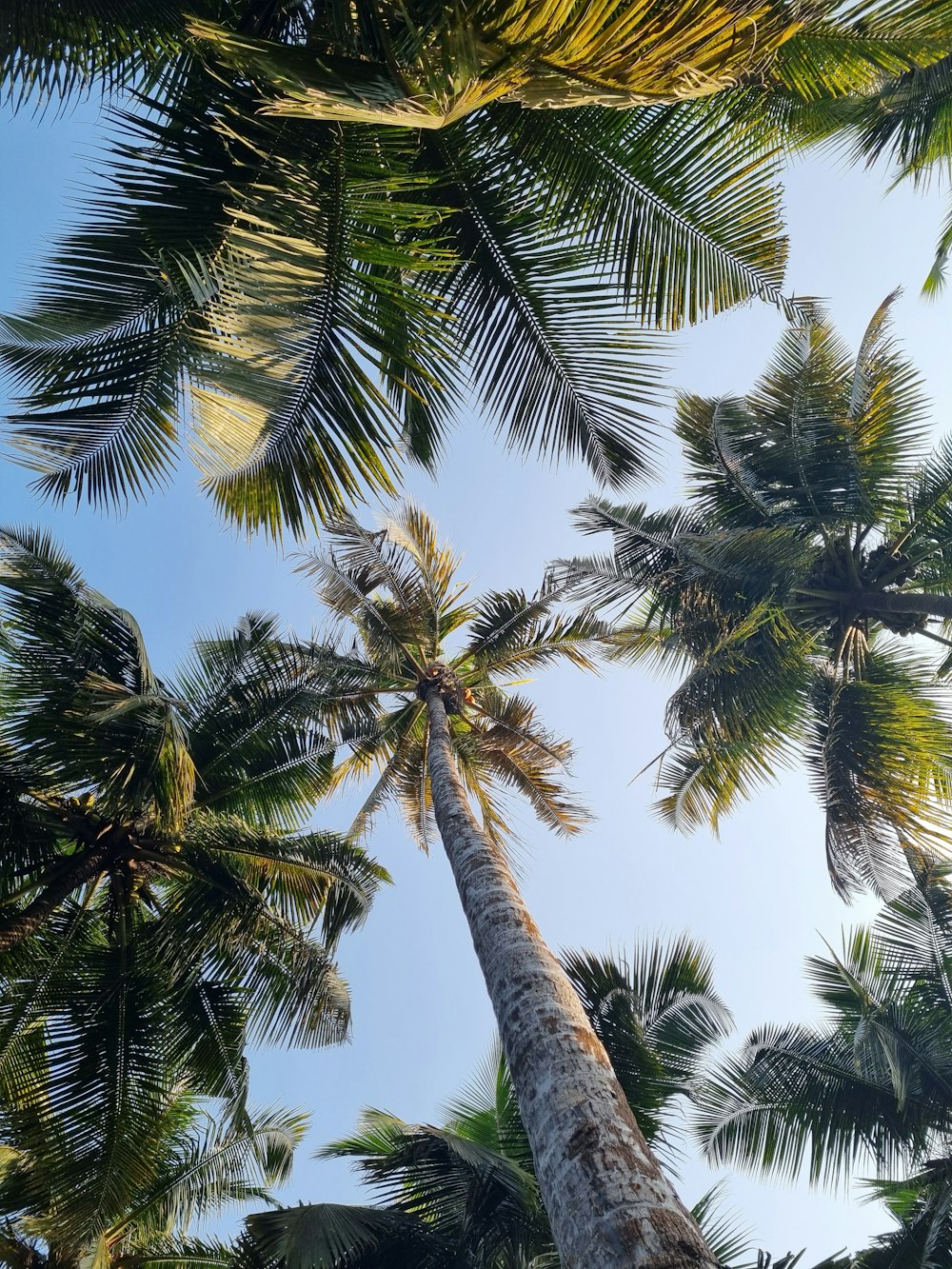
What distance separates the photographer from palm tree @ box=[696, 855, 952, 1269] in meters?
9.96

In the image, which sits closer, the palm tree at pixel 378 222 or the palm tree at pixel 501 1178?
the palm tree at pixel 378 222

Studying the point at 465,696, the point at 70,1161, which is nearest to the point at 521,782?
the point at 465,696

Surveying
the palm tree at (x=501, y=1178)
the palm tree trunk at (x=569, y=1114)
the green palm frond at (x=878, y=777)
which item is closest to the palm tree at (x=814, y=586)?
the green palm frond at (x=878, y=777)

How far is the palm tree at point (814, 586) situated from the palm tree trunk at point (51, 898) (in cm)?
738

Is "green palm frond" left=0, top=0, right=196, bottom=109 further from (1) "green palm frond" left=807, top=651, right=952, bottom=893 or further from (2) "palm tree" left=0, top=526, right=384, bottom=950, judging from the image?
(1) "green palm frond" left=807, top=651, right=952, bottom=893

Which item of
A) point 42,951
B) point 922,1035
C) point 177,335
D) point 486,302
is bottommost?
point 42,951

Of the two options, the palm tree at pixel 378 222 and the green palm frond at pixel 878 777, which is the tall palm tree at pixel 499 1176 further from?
the palm tree at pixel 378 222

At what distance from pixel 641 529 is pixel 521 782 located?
439 cm

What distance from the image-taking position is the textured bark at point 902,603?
34.3 ft

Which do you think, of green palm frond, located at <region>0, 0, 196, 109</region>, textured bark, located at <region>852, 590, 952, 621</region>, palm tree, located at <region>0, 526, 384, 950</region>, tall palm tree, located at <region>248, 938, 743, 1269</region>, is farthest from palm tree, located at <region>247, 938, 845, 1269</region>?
green palm frond, located at <region>0, 0, 196, 109</region>

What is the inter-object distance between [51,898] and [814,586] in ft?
33.7

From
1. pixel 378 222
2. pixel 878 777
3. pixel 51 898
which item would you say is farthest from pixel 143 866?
pixel 878 777

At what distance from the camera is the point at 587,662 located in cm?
1359

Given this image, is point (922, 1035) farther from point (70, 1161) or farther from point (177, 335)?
point (177, 335)
